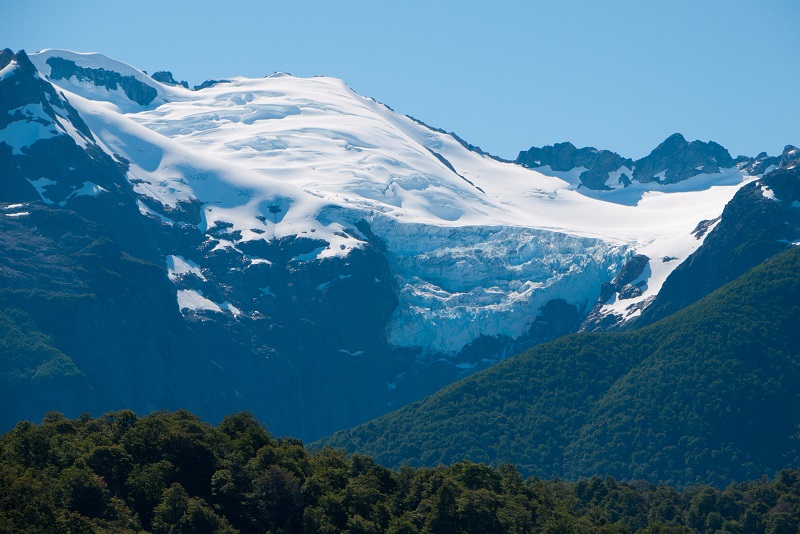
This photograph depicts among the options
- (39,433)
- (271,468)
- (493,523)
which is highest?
(39,433)

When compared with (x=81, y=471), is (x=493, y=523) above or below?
below

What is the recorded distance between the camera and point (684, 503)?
18862cm

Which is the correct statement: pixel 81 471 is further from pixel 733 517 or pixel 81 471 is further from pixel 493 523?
pixel 733 517

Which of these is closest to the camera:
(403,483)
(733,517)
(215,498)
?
(215,498)

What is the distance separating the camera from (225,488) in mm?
130875

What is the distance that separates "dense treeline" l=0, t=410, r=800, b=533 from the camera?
121m

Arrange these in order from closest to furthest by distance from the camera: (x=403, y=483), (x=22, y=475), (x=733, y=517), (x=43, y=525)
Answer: (x=43, y=525) → (x=22, y=475) → (x=403, y=483) → (x=733, y=517)

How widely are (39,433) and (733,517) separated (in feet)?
290

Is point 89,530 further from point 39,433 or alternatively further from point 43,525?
point 39,433

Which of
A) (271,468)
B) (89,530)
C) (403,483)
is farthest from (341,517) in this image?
(89,530)

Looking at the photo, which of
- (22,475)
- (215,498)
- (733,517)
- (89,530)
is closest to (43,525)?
(89,530)

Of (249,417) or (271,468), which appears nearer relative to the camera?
(271,468)

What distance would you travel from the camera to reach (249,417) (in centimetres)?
15775

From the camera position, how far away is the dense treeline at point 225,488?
120562 millimetres
